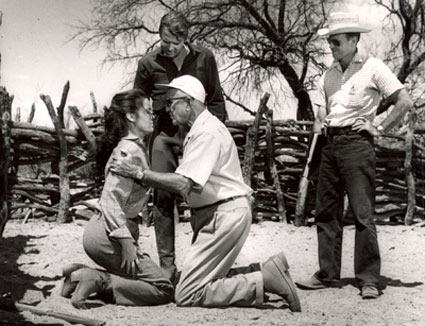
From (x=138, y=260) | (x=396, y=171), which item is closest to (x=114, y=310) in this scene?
(x=138, y=260)

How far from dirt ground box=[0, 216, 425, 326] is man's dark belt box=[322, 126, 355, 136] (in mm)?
1079

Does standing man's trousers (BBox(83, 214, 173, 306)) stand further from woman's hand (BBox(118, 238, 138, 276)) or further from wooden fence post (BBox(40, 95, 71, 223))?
wooden fence post (BBox(40, 95, 71, 223))

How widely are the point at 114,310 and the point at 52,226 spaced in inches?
161

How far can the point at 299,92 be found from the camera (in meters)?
14.9

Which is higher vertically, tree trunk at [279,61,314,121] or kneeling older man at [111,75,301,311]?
tree trunk at [279,61,314,121]

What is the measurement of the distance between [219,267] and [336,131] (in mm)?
1349

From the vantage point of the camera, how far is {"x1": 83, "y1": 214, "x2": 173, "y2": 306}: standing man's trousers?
393 cm

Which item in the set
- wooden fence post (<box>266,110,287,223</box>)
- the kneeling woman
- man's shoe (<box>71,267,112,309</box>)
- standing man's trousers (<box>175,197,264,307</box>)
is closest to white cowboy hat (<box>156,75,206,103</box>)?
the kneeling woman

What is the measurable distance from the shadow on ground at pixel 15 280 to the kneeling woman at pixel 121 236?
32 cm

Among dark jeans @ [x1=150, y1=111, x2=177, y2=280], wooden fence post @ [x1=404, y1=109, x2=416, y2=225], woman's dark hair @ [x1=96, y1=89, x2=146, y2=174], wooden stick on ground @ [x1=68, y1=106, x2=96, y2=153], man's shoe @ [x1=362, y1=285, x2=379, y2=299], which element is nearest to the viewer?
woman's dark hair @ [x1=96, y1=89, x2=146, y2=174]

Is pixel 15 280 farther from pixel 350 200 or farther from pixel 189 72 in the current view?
pixel 350 200

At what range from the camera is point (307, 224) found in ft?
28.7

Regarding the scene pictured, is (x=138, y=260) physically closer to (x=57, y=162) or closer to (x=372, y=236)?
(x=372, y=236)

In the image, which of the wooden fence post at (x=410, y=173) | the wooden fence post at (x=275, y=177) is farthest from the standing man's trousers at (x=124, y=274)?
the wooden fence post at (x=410, y=173)
